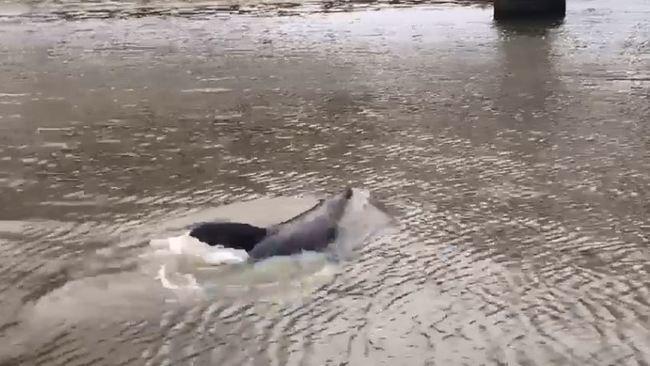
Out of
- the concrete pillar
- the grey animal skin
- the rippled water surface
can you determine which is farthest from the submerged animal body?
the concrete pillar

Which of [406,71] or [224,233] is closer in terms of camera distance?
[224,233]

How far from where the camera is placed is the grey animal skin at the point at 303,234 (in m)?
4.95

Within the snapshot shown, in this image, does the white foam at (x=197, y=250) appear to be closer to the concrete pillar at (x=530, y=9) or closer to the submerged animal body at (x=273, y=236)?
the submerged animal body at (x=273, y=236)

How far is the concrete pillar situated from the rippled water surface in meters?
4.93

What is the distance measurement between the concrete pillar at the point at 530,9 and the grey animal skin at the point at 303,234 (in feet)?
46.6

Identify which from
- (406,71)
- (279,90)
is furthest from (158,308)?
(406,71)

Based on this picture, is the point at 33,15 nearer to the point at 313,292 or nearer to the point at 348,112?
the point at 348,112

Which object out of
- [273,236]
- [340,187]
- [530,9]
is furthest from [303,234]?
[530,9]

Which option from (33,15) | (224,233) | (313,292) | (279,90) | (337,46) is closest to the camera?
(313,292)

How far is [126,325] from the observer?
13.9 ft

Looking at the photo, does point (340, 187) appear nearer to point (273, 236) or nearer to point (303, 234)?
point (303, 234)

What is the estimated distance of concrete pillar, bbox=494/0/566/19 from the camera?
61.6ft

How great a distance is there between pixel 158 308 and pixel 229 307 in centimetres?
36

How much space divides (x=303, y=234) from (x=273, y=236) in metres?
0.19
